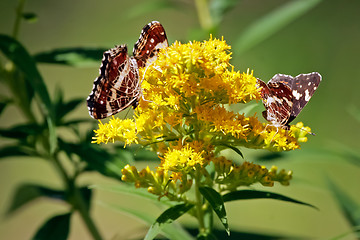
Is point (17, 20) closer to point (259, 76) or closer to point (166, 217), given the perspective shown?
point (166, 217)

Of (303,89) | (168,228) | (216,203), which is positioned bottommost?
(168,228)

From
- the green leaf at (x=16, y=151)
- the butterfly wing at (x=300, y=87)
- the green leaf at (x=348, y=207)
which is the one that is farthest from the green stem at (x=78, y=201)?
the green leaf at (x=348, y=207)

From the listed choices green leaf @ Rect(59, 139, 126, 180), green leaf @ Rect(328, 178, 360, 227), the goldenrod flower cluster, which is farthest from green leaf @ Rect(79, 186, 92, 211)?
green leaf @ Rect(328, 178, 360, 227)

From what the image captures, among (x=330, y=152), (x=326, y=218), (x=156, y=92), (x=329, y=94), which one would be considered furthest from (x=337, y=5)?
(x=156, y=92)

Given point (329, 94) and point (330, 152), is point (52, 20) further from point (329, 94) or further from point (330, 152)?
point (330, 152)

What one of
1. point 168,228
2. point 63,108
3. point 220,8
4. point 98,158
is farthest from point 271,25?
point 168,228

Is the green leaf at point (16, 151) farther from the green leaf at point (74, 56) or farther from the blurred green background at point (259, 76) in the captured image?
the blurred green background at point (259, 76)
